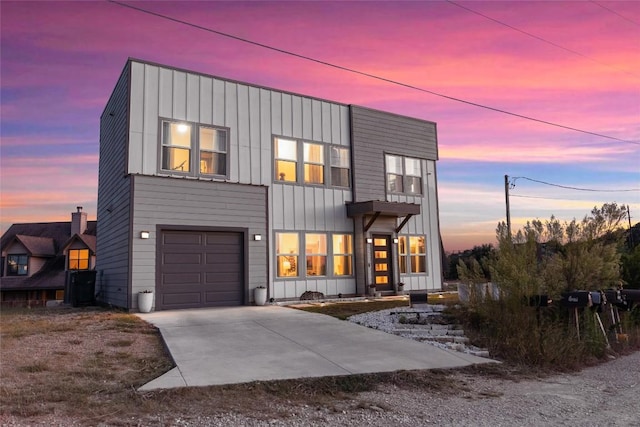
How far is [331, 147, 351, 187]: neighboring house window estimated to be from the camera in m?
15.7

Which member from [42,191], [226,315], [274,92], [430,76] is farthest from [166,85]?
[42,191]

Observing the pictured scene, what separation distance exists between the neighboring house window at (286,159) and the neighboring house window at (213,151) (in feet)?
5.64

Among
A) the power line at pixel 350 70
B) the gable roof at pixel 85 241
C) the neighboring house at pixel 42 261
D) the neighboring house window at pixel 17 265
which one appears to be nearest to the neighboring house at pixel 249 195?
the power line at pixel 350 70

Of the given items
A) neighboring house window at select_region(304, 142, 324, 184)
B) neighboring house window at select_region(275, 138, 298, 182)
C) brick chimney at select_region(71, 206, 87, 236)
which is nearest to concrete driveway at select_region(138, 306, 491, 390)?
neighboring house window at select_region(275, 138, 298, 182)

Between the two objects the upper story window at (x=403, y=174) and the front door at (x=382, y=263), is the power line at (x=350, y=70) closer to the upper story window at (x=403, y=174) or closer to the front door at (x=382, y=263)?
the upper story window at (x=403, y=174)

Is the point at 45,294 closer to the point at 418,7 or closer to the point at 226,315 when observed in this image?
the point at 226,315

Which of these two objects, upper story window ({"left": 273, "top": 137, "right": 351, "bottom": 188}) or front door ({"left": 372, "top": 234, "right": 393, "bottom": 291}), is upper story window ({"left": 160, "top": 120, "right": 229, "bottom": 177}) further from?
front door ({"left": 372, "top": 234, "right": 393, "bottom": 291})

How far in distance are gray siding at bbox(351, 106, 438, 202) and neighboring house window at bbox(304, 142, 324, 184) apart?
4.12 ft

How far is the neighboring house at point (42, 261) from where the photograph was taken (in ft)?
90.1

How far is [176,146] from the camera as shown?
12.8 m

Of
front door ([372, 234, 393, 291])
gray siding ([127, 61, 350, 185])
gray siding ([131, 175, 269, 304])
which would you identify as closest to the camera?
gray siding ([131, 175, 269, 304])

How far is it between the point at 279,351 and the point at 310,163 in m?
9.03

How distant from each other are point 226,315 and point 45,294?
22796 mm

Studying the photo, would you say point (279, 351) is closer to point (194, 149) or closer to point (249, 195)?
point (249, 195)
